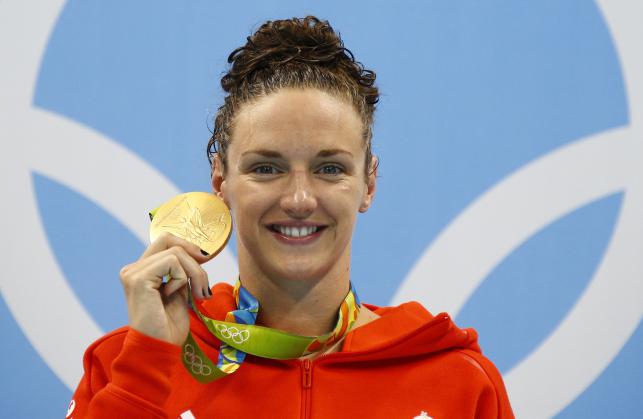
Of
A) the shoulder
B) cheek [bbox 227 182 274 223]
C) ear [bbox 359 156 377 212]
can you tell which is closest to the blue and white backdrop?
ear [bbox 359 156 377 212]

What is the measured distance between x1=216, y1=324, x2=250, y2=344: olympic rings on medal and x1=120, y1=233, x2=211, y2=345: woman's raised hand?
8cm

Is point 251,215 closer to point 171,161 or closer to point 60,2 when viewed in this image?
Result: point 171,161

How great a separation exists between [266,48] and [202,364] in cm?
60

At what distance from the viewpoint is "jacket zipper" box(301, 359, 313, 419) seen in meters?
1.52

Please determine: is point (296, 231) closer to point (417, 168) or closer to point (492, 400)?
point (492, 400)

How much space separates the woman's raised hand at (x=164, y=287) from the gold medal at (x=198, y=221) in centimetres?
3

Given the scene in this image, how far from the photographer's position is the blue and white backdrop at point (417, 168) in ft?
7.73

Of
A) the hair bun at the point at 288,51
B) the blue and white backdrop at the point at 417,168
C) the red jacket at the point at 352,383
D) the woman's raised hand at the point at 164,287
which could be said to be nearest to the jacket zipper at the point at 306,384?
the red jacket at the point at 352,383

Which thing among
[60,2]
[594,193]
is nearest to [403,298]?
[594,193]

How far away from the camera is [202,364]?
58.8 inches

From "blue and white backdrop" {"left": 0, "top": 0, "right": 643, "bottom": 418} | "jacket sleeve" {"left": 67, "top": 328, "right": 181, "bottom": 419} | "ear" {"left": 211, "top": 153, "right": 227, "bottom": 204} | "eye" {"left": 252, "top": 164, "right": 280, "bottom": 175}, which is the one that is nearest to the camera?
"jacket sleeve" {"left": 67, "top": 328, "right": 181, "bottom": 419}

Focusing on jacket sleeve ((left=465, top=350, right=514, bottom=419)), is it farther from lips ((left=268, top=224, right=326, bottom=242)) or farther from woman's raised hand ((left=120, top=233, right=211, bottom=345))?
woman's raised hand ((left=120, top=233, right=211, bottom=345))

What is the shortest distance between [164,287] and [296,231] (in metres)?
0.25

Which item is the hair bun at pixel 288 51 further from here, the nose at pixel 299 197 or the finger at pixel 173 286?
the finger at pixel 173 286
